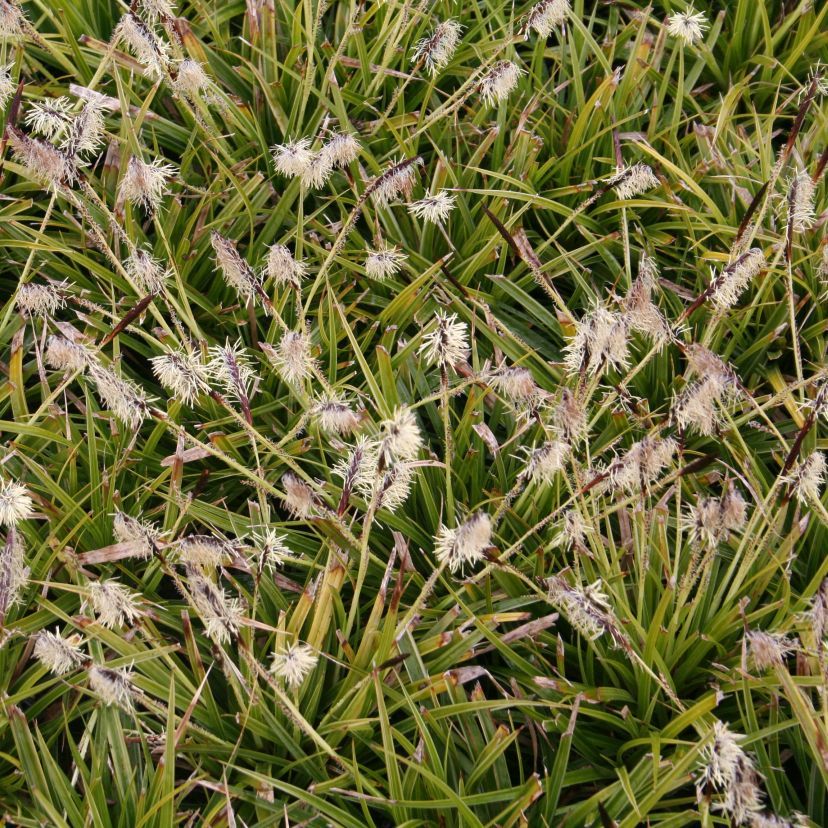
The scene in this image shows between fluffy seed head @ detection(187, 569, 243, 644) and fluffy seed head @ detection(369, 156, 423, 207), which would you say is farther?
fluffy seed head @ detection(369, 156, 423, 207)

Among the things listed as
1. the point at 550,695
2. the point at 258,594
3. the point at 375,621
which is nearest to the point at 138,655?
the point at 258,594

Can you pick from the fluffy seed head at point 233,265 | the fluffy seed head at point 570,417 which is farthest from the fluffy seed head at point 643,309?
the fluffy seed head at point 233,265

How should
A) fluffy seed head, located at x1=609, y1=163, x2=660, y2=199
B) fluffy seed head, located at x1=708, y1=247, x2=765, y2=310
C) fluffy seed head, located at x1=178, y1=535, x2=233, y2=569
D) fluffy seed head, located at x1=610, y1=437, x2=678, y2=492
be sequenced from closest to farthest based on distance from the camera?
fluffy seed head, located at x1=178, y1=535, x2=233, y2=569 < fluffy seed head, located at x1=610, y1=437, x2=678, y2=492 < fluffy seed head, located at x1=708, y1=247, x2=765, y2=310 < fluffy seed head, located at x1=609, y1=163, x2=660, y2=199

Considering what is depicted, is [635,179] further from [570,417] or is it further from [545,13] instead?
[570,417]

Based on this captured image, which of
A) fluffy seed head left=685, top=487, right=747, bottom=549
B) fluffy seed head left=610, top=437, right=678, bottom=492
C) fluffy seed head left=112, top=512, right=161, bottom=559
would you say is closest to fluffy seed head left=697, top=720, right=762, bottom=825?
fluffy seed head left=685, top=487, right=747, bottom=549

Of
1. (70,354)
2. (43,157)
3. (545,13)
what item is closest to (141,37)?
(43,157)

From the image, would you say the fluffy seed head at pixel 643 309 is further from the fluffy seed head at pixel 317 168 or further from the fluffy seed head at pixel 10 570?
the fluffy seed head at pixel 10 570

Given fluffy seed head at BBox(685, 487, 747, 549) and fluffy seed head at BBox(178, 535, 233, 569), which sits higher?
fluffy seed head at BBox(685, 487, 747, 549)

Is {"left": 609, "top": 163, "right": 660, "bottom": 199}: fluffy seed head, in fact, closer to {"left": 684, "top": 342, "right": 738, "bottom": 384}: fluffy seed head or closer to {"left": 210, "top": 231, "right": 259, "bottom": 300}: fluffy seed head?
{"left": 684, "top": 342, "right": 738, "bottom": 384}: fluffy seed head
